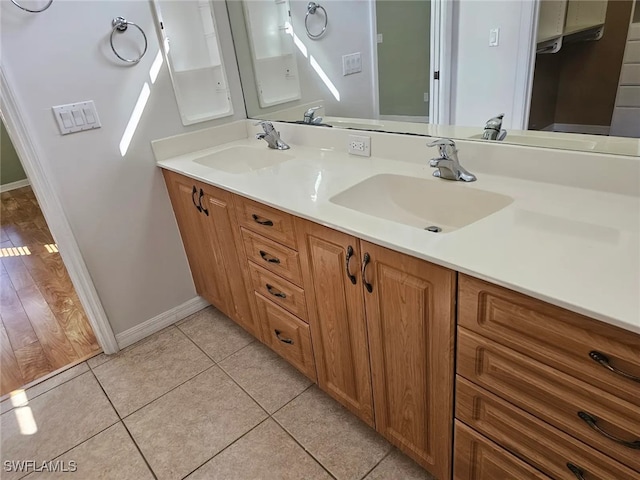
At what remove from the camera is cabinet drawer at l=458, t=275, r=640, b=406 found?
0.74 m

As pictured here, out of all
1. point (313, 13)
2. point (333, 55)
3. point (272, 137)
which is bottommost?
point (272, 137)

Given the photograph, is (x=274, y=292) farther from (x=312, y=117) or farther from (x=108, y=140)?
(x=108, y=140)

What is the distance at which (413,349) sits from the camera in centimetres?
115

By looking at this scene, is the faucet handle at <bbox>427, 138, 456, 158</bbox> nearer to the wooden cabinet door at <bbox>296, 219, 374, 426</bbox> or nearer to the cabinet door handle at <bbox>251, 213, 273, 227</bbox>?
the wooden cabinet door at <bbox>296, 219, 374, 426</bbox>

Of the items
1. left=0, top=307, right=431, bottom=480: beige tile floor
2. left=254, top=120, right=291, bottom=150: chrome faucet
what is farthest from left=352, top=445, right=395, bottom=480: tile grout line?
left=254, top=120, right=291, bottom=150: chrome faucet

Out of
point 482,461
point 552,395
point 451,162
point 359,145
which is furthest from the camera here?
point 359,145

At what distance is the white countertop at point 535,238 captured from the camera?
2.54 feet

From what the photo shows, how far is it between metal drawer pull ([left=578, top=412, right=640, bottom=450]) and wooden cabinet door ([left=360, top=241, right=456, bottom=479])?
299mm

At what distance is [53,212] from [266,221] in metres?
1.07

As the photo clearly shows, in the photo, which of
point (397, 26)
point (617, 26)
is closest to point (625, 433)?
point (617, 26)

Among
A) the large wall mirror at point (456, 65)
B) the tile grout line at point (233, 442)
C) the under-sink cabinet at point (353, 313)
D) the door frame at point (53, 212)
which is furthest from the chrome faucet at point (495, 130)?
the door frame at point (53, 212)

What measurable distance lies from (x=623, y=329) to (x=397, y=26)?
4.36 feet

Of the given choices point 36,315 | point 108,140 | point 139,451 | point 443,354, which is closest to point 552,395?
point 443,354

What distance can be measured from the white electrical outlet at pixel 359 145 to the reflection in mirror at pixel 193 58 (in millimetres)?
869
